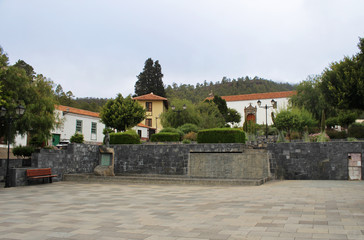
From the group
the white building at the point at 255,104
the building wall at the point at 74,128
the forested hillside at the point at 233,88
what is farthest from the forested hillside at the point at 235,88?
the building wall at the point at 74,128

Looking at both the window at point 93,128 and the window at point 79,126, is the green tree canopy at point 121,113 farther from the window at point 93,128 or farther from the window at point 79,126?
the window at point 93,128

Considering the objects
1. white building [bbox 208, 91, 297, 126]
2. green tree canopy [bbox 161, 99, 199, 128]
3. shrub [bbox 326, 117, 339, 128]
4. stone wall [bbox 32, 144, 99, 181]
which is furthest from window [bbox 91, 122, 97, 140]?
white building [bbox 208, 91, 297, 126]

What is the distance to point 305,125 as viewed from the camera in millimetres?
28844

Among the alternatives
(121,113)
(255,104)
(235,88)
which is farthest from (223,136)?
(235,88)

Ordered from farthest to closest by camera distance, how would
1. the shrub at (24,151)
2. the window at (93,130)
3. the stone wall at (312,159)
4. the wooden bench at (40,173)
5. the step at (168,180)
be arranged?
1. the window at (93,130)
2. the shrub at (24,151)
3. the stone wall at (312,159)
4. the wooden bench at (40,173)
5. the step at (168,180)

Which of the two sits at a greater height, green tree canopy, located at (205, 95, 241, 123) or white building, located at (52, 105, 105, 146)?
green tree canopy, located at (205, 95, 241, 123)

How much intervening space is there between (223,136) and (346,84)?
322 inches

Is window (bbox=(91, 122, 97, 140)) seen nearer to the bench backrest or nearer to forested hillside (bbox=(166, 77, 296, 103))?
the bench backrest

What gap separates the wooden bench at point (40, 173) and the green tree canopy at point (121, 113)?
11046mm

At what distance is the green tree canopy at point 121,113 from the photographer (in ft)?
84.3

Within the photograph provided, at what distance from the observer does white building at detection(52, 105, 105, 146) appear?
2995 centimetres

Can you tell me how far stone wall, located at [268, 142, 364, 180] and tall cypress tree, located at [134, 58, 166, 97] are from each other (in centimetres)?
3772

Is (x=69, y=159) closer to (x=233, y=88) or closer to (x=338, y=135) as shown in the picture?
(x=338, y=135)

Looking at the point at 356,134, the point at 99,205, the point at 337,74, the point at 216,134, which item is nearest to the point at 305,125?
the point at 356,134
